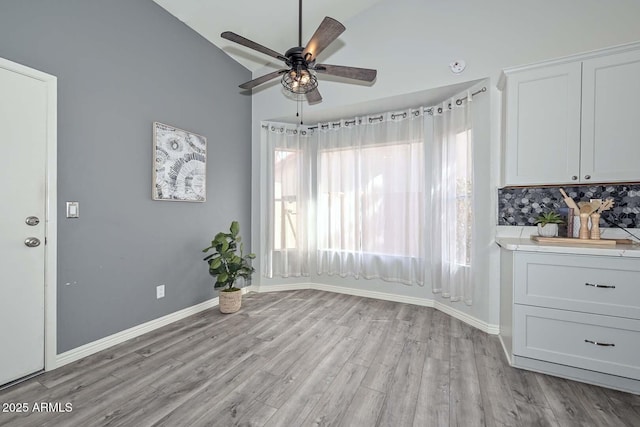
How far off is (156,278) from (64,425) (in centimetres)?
129

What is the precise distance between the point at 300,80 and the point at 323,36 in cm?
→ 35

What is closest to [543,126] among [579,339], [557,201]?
[557,201]

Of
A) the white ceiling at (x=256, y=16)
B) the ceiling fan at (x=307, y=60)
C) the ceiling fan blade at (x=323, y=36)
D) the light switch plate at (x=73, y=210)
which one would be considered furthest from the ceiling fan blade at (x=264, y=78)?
the light switch plate at (x=73, y=210)

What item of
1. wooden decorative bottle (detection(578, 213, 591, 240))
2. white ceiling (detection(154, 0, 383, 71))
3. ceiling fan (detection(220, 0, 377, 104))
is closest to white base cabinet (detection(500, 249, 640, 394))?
wooden decorative bottle (detection(578, 213, 591, 240))

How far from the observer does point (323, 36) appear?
1.75 m

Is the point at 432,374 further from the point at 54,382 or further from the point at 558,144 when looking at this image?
the point at 54,382

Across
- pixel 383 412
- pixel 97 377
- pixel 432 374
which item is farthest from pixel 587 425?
pixel 97 377

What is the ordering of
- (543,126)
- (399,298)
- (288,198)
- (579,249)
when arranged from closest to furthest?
1. (579,249)
2. (543,126)
3. (399,298)
4. (288,198)

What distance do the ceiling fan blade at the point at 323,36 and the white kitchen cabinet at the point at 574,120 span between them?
1487 mm

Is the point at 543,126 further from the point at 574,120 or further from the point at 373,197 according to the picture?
the point at 373,197

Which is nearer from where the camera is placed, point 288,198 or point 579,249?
point 579,249

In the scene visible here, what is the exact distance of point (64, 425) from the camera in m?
1.40

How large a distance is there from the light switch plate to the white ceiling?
203cm

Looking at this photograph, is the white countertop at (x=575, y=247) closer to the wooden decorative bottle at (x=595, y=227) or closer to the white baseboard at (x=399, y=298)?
the wooden decorative bottle at (x=595, y=227)
